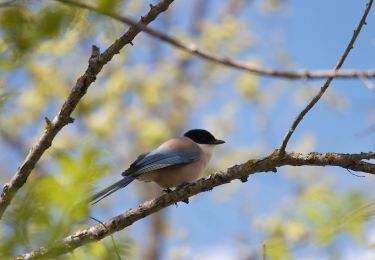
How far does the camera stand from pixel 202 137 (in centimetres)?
571

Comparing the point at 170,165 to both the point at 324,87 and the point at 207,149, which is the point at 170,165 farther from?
the point at 324,87

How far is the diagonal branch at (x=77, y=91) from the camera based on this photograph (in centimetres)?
268

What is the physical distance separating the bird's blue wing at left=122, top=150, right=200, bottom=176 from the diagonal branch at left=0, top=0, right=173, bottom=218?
150 centimetres

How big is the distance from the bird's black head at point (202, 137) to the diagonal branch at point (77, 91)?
113 inches

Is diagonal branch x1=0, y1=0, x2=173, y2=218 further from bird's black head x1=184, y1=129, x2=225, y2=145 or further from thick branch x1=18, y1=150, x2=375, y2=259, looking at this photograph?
bird's black head x1=184, y1=129, x2=225, y2=145

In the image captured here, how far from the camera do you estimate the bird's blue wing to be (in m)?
4.43

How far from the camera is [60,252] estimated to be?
154cm

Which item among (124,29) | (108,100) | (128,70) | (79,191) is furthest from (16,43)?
(128,70)

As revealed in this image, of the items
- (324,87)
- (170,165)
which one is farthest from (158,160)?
(324,87)

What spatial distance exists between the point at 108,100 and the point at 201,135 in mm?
6571

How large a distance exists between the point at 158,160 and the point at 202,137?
1211 mm

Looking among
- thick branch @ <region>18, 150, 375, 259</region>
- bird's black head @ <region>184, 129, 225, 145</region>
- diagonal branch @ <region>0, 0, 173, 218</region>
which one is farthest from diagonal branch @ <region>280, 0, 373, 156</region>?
bird's black head @ <region>184, 129, 225, 145</region>

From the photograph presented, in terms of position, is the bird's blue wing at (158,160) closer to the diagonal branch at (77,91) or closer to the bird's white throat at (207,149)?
the bird's white throat at (207,149)

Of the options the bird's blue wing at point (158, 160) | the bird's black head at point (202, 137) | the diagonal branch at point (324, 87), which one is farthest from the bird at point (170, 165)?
the diagonal branch at point (324, 87)
